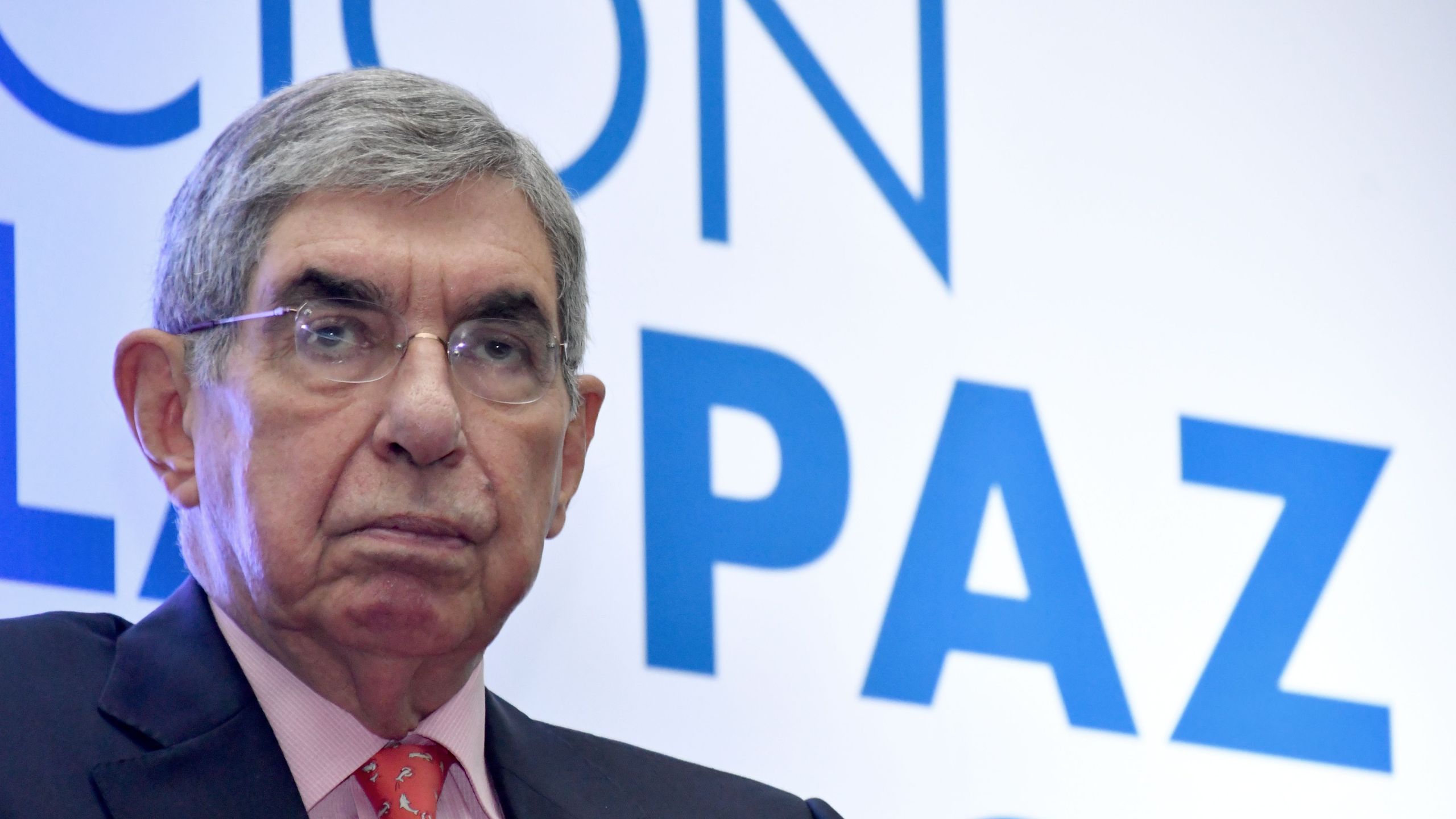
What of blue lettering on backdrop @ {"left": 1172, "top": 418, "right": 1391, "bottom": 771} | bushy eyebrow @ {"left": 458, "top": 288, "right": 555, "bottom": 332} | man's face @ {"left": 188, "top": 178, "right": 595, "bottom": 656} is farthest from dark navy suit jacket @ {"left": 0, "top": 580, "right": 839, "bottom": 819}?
blue lettering on backdrop @ {"left": 1172, "top": 418, "right": 1391, "bottom": 771}

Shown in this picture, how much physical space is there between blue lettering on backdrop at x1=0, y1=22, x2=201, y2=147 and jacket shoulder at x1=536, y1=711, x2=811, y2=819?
3.22 ft

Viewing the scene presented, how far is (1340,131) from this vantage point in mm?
3430

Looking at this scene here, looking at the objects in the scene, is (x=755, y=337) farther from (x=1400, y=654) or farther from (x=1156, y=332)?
(x=1400, y=654)

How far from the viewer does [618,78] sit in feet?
9.18

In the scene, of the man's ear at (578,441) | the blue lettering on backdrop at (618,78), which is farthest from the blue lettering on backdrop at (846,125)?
the man's ear at (578,441)

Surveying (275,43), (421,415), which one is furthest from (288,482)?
(275,43)

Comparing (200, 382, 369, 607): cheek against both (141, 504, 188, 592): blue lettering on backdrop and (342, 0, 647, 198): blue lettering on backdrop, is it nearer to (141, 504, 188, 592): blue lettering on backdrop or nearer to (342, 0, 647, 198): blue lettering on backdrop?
(141, 504, 188, 592): blue lettering on backdrop

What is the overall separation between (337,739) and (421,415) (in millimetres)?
369

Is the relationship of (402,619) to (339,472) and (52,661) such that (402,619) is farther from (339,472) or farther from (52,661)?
(52,661)

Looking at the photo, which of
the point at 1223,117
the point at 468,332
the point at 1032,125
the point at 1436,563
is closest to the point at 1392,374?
the point at 1436,563

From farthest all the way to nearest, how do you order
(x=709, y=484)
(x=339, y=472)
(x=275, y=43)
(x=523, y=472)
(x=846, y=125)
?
1. (x=846, y=125)
2. (x=709, y=484)
3. (x=275, y=43)
4. (x=523, y=472)
5. (x=339, y=472)

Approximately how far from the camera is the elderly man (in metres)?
1.87

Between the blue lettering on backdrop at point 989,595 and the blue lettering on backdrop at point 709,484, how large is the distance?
170 mm

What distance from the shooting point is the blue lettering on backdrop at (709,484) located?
8.64 feet
